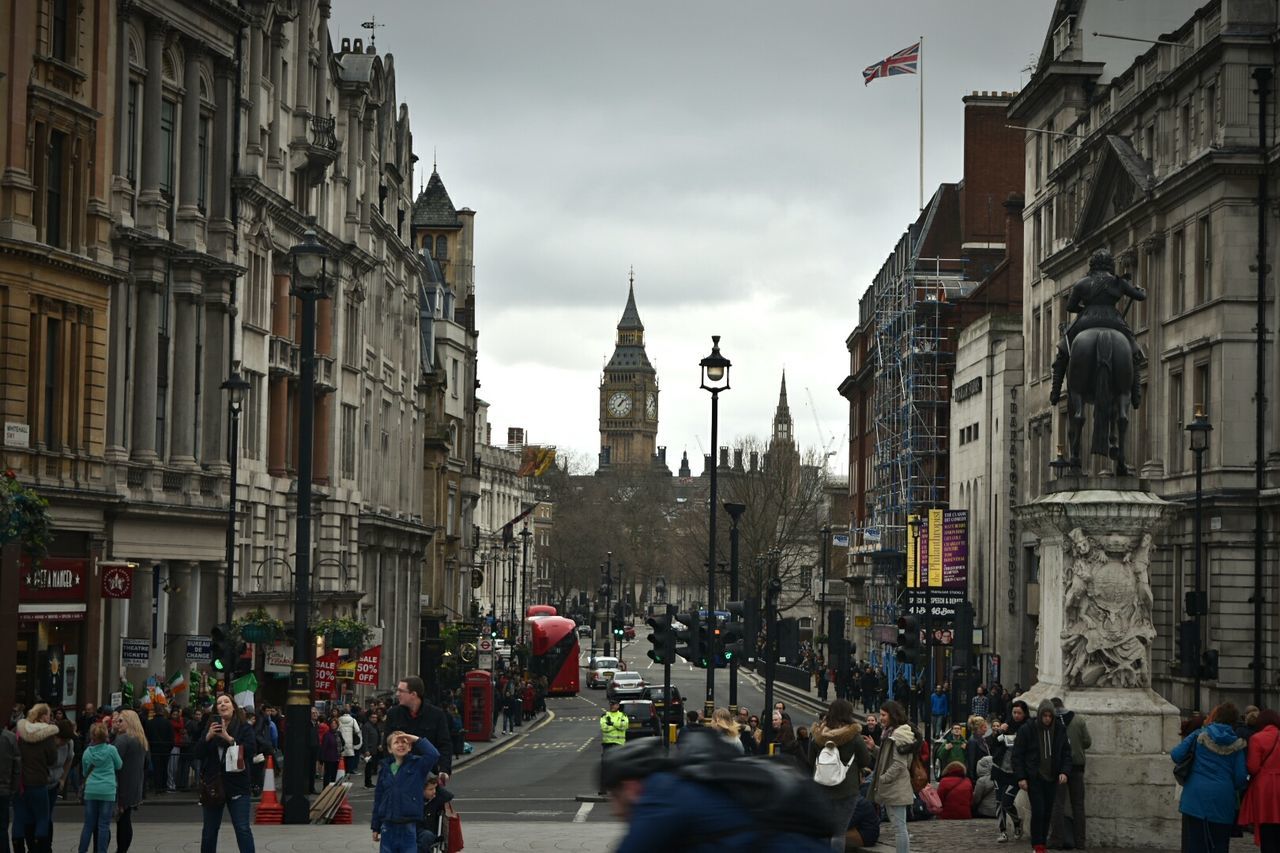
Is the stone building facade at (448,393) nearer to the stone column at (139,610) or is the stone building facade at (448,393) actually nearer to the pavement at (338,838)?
the stone column at (139,610)

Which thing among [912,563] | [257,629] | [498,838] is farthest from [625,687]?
[498,838]

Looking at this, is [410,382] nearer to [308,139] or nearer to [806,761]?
[308,139]

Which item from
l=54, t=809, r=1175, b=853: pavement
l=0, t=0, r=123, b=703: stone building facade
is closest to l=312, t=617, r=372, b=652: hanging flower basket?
l=0, t=0, r=123, b=703: stone building facade

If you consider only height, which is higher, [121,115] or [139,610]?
[121,115]

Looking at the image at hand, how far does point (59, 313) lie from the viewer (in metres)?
37.1

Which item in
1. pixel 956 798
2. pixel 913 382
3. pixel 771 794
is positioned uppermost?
pixel 913 382

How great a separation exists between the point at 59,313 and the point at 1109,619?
838 inches

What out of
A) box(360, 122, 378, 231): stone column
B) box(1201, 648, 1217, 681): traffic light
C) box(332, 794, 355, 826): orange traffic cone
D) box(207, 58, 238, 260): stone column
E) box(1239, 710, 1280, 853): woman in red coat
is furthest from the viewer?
box(360, 122, 378, 231): stone column

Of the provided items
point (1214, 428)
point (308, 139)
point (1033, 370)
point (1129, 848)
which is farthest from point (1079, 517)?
point (1033, 370)

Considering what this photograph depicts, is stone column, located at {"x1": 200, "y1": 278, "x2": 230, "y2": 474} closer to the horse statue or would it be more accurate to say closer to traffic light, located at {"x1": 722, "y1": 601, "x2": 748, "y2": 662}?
traffic light, located at {"x1": 722, "y1": 601, "x2": 748, "y2": 662}

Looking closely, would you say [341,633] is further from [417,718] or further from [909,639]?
[417,718]

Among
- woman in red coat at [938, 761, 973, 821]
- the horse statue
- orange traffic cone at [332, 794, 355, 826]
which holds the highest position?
the horse statue

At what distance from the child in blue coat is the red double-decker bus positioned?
77640 mm

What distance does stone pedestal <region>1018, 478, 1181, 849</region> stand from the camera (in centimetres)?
2214
